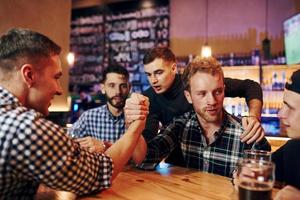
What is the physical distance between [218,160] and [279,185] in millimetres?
436

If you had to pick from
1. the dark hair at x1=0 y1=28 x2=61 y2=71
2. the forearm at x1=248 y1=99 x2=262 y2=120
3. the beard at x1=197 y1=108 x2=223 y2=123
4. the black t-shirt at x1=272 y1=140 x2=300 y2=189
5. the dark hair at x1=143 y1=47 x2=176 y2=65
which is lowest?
the black t-shirt at x1=272 y1=140 x2=300 y2=189

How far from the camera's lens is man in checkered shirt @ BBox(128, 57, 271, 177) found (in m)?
1.79

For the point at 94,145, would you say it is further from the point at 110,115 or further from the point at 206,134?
the point at 110,115

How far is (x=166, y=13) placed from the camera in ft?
22.4

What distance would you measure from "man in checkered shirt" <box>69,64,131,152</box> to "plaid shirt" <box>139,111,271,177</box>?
117cm

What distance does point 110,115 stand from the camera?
3207 millimetres

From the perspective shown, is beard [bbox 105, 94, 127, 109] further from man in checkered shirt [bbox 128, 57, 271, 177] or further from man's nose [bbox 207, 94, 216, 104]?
man's nose [bbox 207, 94, 216, 104]

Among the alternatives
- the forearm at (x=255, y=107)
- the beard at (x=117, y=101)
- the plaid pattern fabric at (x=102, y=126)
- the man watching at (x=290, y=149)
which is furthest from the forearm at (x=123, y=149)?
the plaid pattern fabric at (x=102, y=126)

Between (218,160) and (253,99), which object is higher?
(253,99)

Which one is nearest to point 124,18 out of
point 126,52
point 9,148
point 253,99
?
point 126,52

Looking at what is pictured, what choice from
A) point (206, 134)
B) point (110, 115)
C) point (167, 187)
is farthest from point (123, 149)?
point (110, 115)

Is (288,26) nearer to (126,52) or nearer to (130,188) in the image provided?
(126,52)

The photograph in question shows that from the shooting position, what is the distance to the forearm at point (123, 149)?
1.26 m

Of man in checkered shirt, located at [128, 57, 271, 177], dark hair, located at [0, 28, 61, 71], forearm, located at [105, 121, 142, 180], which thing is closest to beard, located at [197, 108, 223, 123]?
man in checkered shirt, located at [128, 57, 271, 177]
